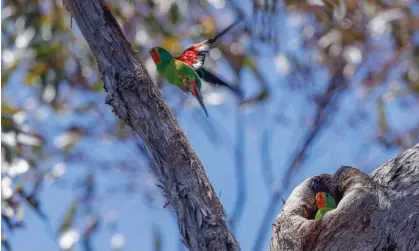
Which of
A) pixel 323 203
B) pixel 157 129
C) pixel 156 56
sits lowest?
pixel 323 203

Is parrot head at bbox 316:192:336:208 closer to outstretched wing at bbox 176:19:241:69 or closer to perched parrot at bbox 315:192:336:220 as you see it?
perched parrot at bbox 315:192:336:220

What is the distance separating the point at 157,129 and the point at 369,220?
2.12 feet

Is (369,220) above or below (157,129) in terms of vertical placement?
below

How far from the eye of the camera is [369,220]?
223 centimetres

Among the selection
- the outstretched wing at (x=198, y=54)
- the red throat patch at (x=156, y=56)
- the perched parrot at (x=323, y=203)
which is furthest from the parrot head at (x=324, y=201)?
the red throat patch at (x=156, y=56)

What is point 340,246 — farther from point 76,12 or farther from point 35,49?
point 35,49

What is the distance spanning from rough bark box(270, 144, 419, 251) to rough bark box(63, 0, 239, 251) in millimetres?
192

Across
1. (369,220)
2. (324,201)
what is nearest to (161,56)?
(324,201)

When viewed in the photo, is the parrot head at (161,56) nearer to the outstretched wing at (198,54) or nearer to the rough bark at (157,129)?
the outstretched wing at (198,54)

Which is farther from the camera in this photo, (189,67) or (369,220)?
(189,67)

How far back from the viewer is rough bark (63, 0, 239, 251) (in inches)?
87.0

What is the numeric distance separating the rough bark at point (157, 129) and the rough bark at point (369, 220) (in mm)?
192

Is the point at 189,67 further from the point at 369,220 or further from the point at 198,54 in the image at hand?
the point at 369,220

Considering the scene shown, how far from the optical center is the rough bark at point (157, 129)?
7.25 ft
